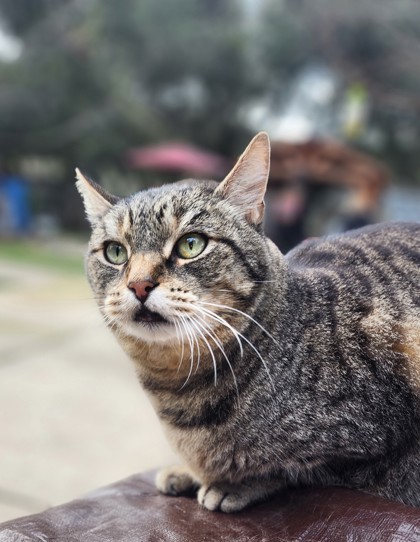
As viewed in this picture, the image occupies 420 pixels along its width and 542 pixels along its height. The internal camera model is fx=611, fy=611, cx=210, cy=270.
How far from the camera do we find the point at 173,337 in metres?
1.39

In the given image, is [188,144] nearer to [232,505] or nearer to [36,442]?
[36,442]

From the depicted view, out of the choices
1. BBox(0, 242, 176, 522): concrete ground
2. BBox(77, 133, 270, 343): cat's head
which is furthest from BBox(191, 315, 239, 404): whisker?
BBox(0, 242, 176, 522): concrete ground

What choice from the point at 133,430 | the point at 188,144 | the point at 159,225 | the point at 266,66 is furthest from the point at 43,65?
the point at 159,225

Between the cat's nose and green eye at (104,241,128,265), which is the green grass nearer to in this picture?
green eye at (104,241,128,265)

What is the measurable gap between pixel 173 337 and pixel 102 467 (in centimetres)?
215

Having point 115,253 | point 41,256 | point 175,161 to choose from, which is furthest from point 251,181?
point 175,161

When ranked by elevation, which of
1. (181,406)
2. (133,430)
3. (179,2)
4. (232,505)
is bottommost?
(133,430)

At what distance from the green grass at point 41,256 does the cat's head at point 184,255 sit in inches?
Answer: 271

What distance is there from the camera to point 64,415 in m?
3.88

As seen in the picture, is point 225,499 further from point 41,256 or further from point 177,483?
point 41,256

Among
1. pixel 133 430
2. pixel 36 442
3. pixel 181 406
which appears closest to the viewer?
pixel 181 406

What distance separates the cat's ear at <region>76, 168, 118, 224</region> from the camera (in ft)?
5.37

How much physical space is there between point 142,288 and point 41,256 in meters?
8.98

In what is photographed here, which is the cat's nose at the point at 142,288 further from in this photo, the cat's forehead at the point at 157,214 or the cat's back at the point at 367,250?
the cat's back at the point at 367,250
